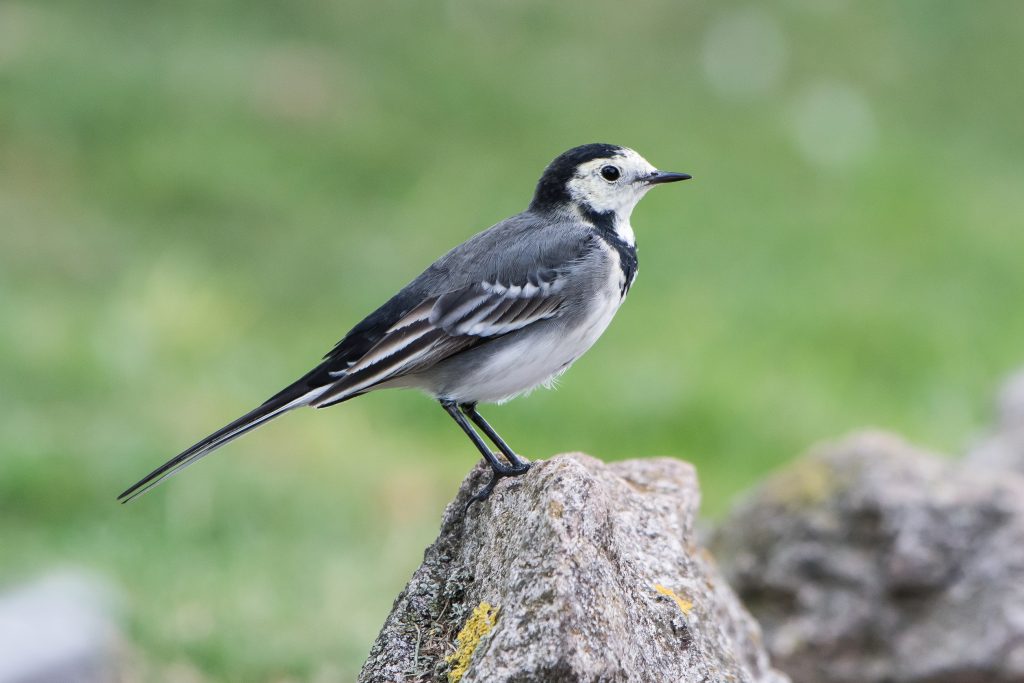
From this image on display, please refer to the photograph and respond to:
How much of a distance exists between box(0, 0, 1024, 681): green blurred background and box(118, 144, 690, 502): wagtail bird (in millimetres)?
2503

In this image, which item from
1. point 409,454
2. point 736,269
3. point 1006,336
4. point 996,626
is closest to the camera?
point 996,626

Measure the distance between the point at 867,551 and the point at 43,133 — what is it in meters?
12.5

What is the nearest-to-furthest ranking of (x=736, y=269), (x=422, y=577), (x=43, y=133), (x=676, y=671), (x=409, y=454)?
(x=676, y=671) → (x=422, y=577) → (x=409, y=454) → (x=736, y=269) → (x=43, y=133)

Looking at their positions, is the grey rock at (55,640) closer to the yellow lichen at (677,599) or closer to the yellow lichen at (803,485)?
the yellow lichen at (677,599)

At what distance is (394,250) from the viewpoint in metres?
15.4

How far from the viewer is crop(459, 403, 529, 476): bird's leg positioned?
5.50 meters

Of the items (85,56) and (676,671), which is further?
(85,56)

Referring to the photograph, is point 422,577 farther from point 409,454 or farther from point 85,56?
point 85,56

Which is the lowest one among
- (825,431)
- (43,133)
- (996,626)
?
(996,626)

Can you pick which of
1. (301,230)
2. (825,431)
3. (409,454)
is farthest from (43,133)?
(825,431)

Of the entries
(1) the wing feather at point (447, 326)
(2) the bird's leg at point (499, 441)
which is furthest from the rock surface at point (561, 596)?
(1) the wing feather at point (447, 326)

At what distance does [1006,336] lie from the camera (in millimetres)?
14359

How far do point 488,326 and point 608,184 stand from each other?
3.49 feet

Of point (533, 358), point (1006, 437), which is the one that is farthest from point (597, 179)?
point (1006, 437)
